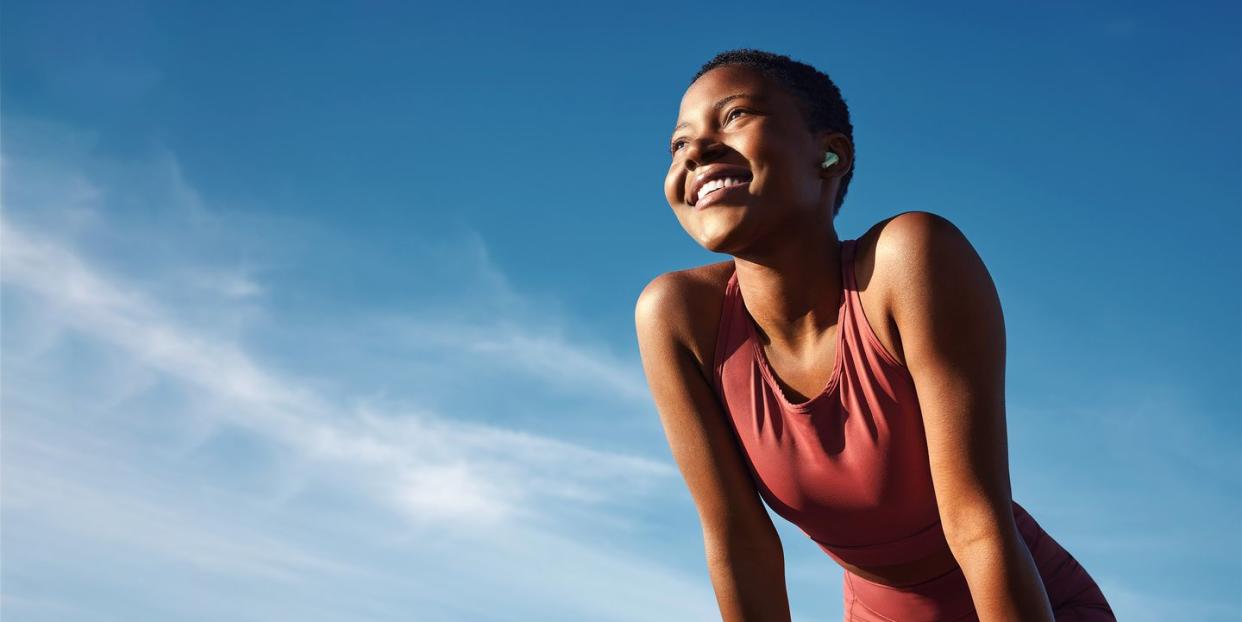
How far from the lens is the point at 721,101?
4.04 meters

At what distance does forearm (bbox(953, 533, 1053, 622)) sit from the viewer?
3.46 meters

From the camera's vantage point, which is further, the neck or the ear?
the ear

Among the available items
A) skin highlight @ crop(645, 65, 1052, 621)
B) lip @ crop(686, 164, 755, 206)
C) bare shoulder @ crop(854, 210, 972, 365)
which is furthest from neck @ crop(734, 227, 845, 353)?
lip @ crop(686, 164, 755, 206)

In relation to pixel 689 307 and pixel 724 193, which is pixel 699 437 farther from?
pixel 724 193

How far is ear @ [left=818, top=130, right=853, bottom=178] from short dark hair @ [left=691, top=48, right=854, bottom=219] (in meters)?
0.03

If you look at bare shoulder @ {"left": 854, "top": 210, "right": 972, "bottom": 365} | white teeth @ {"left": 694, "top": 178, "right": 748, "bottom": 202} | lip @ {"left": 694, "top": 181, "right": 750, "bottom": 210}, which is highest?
white teeth @ {"left": 694, "top": 178, "right": 748, "bottom": 202}

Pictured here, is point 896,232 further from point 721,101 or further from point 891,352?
point 721,101

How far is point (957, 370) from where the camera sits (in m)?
3.58

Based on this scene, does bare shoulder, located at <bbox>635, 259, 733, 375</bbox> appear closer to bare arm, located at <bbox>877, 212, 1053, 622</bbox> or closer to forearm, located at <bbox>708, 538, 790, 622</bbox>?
forearm, located at <bbox>708, 538, 790, 622</bbox>

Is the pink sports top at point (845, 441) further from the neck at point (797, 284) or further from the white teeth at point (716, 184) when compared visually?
the white teeth at point (716, 184)

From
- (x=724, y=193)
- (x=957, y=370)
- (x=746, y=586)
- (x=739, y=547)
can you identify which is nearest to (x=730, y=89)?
(x=724, y=193)

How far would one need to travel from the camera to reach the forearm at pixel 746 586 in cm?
428

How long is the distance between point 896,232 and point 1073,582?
1639 mm

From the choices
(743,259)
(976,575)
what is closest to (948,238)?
(743,259)
